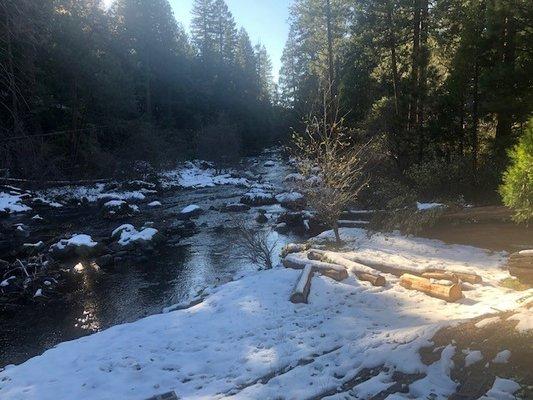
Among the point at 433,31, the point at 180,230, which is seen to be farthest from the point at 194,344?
the point at 433,31

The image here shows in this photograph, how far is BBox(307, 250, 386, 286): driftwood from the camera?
9.34m

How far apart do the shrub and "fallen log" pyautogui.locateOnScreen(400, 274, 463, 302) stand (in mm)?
1737

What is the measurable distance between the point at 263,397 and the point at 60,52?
30252mm

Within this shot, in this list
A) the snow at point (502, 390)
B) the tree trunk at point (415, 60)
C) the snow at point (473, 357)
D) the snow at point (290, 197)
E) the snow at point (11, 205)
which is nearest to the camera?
the snow at point (502, 390)

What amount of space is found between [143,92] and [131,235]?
31261mm

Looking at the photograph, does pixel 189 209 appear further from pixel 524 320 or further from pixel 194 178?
pixel 524 320

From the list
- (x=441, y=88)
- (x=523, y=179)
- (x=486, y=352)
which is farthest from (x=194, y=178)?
(x=486, y=352)

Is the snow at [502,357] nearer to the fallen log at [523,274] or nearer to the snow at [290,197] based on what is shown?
the fallen log at [523,274]

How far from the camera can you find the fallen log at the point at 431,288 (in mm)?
7855

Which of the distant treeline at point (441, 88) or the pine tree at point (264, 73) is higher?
the pine tree at point (264, 73)

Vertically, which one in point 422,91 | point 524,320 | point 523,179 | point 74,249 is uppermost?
point 422,91

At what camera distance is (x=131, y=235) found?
1775 cm

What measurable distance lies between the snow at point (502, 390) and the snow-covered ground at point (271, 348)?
2cm

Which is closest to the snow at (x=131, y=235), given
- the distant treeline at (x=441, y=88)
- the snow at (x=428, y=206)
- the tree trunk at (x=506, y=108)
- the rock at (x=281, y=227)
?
the rock at (x=281, y=227)
